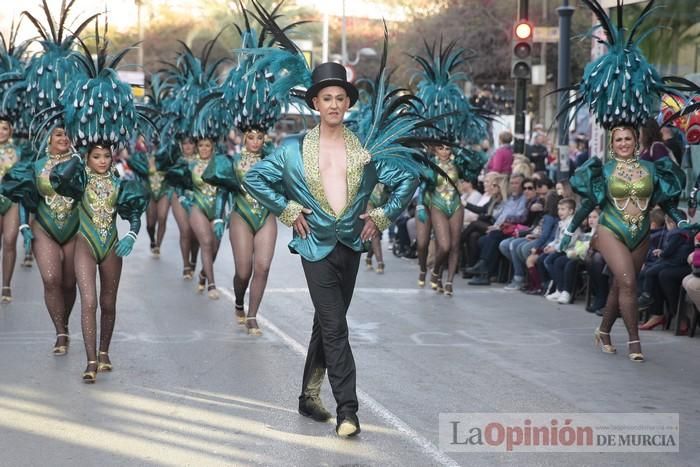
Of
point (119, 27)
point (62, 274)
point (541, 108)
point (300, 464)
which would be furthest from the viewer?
point (119, 27)

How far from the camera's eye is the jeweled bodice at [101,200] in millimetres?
9398

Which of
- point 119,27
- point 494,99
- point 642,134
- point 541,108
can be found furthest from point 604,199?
point 119,27

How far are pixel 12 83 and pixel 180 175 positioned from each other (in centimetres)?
216

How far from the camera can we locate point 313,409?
7914 mm

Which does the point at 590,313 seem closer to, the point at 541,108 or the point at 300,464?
the point at 300,464

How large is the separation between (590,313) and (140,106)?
19.0 feet

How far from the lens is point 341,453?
23.3 feet

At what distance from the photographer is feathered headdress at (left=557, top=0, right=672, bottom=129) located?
34.8 feet

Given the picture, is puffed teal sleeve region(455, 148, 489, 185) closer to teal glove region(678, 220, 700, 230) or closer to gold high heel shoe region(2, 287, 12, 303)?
teal glove region(678, 220, 700, 230)

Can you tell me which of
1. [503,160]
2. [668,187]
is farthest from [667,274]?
[503,160]

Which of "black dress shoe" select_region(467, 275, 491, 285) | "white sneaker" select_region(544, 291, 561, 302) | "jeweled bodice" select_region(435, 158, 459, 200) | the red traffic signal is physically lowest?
"black dress shoe" select_region(467, 275, 491, 285)

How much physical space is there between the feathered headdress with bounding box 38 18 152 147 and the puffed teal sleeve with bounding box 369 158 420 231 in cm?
255

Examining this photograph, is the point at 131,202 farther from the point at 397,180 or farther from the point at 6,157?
the point at 6,157

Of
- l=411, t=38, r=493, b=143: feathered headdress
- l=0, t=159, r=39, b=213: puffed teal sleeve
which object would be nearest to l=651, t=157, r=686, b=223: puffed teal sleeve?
l=411, t=38, r=493, b=143: feathered headdress
